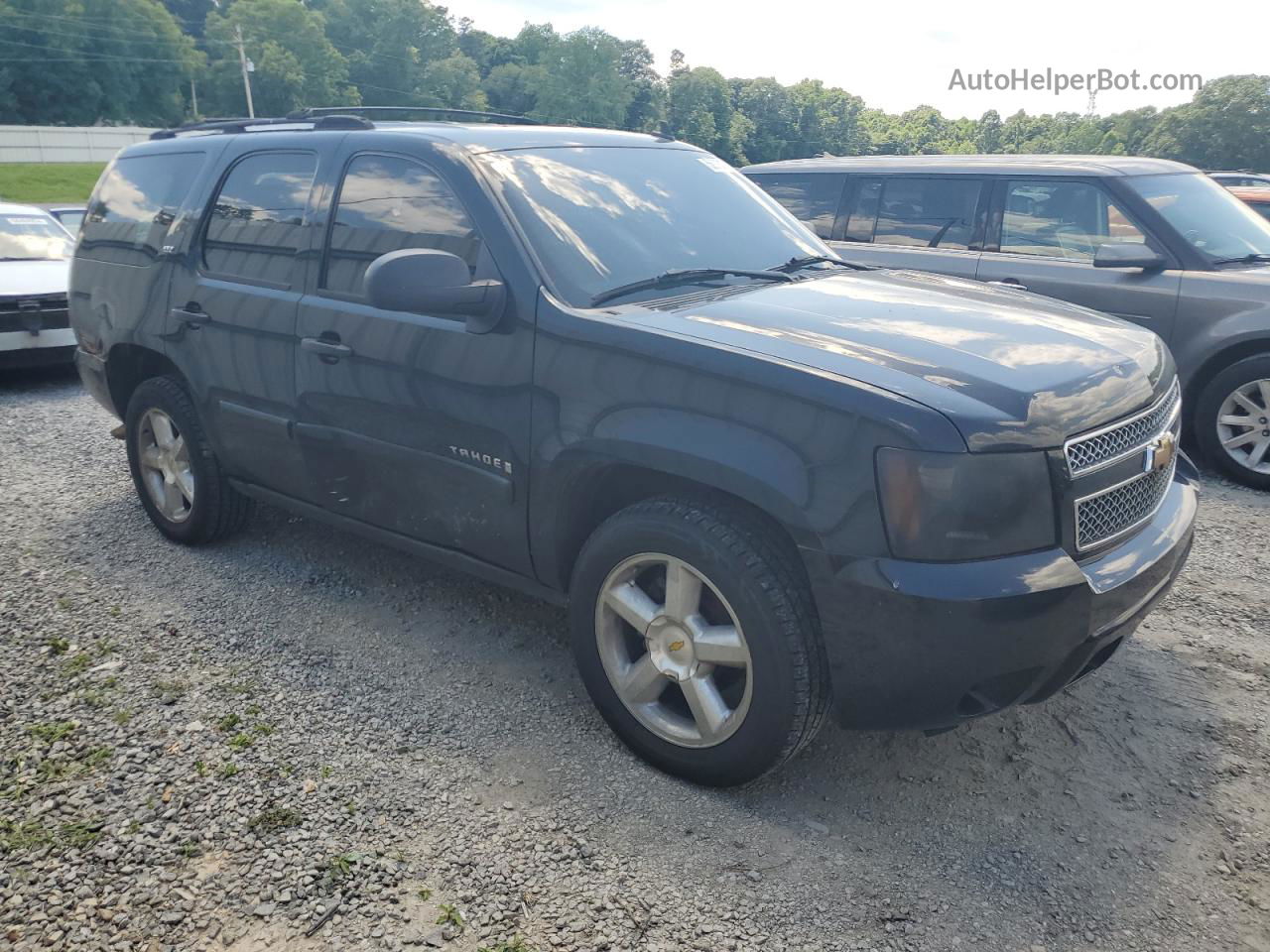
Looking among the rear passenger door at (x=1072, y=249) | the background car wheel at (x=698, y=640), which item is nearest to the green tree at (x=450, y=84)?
the rear passenger door at (x=1072, y=249)

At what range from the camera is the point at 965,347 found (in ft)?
9.32

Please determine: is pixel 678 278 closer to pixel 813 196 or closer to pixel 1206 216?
pixel 813 196

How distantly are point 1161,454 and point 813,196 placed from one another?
16.3ft

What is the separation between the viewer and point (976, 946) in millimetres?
2422

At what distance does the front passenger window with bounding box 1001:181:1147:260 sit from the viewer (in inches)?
251

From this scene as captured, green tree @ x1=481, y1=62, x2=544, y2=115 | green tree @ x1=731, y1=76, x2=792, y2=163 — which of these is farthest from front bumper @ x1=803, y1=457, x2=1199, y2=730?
green tree @ x1=731, y1=76, x2=792, y2=163

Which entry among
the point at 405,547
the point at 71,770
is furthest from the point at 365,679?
the point at 71,770

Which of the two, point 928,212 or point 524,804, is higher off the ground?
point 928,212

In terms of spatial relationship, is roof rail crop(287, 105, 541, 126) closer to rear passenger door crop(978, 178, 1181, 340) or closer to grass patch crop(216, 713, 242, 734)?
grass patch crop(216, 713, 242, 734)

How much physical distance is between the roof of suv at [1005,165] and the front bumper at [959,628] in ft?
15.0

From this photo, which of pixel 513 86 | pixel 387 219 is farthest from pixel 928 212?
pixel 513 86

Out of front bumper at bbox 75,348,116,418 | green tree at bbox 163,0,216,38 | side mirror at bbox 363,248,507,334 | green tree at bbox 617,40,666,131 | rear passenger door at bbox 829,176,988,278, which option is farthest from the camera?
green tree at bbox 617,40,666,131

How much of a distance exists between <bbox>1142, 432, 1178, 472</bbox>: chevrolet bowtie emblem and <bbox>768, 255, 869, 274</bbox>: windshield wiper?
4.32 feet

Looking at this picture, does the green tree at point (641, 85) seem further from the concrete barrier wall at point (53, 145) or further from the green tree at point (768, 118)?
the concrete barrier wall at point (53, 145)
